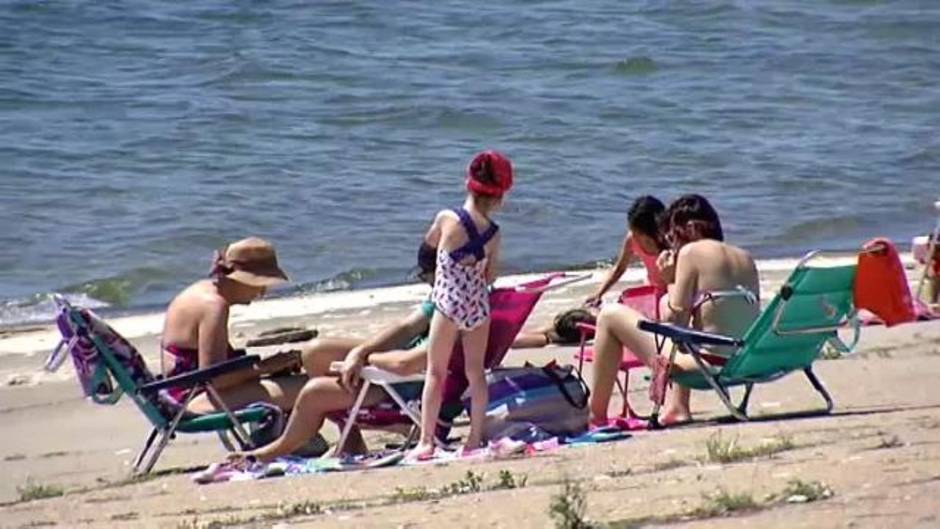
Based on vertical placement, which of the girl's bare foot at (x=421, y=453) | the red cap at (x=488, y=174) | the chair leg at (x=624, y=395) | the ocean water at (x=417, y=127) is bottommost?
the ocean water at (x=417, y=127)

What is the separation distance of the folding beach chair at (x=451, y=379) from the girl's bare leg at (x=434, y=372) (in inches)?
5.3

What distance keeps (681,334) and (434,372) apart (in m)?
0.94

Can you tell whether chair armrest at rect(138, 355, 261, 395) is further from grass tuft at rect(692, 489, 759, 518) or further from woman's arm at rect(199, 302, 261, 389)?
grass tuft at rect(692, 489, 759, 518)

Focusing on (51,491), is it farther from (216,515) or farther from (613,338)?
(613,338)

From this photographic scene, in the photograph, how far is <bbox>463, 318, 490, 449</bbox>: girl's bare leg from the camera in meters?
7.98

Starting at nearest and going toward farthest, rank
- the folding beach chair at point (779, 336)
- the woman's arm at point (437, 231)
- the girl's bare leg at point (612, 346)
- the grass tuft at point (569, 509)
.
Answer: the grass tuft at point (569, 509)
the woman's arm at point (437, 231)
the folding beach chair at point (779, 336)
the girl's bare leg at point (612, 346)

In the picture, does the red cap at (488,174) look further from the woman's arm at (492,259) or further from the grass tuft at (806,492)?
the grass tuft at (806,492)

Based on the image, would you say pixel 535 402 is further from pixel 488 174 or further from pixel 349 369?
pixel 488 174

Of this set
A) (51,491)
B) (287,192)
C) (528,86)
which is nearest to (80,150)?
(287,192)

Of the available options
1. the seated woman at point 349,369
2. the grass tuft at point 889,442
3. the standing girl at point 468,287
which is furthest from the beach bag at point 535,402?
the grass tuft at point 889,442

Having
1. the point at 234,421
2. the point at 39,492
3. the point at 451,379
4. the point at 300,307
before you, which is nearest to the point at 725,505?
the point at 451,379

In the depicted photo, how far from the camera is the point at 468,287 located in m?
7.93

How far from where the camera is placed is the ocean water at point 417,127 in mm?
16312

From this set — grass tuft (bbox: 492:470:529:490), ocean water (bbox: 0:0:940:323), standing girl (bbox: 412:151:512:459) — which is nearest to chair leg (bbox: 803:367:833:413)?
standing girl (bbox: 412:151:512:459)
